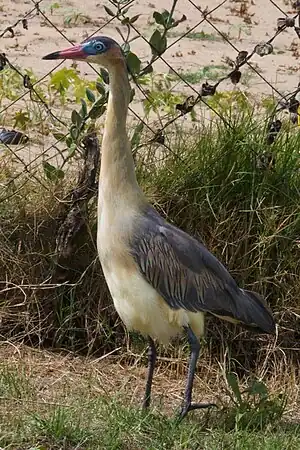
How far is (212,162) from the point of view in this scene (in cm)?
462

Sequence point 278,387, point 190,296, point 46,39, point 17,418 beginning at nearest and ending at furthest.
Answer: point 17,418 < point 190,296 < point 278,387 < point 46,39

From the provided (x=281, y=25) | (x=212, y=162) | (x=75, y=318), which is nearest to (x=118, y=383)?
(x=75, y=318)

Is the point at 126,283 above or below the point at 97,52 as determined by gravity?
below

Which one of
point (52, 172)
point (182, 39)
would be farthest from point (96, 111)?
point (182, 39)

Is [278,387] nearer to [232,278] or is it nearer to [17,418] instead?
[232,278]

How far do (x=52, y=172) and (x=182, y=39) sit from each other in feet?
16.3

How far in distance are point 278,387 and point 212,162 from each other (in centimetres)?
98

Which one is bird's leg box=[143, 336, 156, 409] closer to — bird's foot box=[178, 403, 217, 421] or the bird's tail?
bird's foot box=[178, 403, 217, 421]

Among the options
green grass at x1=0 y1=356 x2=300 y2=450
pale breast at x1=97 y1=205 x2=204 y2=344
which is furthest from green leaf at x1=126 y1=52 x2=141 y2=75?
green grass at x1=0 y1=356 x2=300 y2=450

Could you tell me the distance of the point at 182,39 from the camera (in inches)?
368

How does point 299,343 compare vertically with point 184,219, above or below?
below

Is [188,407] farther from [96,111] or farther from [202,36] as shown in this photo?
[202,36]

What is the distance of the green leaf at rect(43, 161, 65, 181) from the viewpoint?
4.61 meters

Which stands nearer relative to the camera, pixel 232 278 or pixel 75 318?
pixel 232 278
